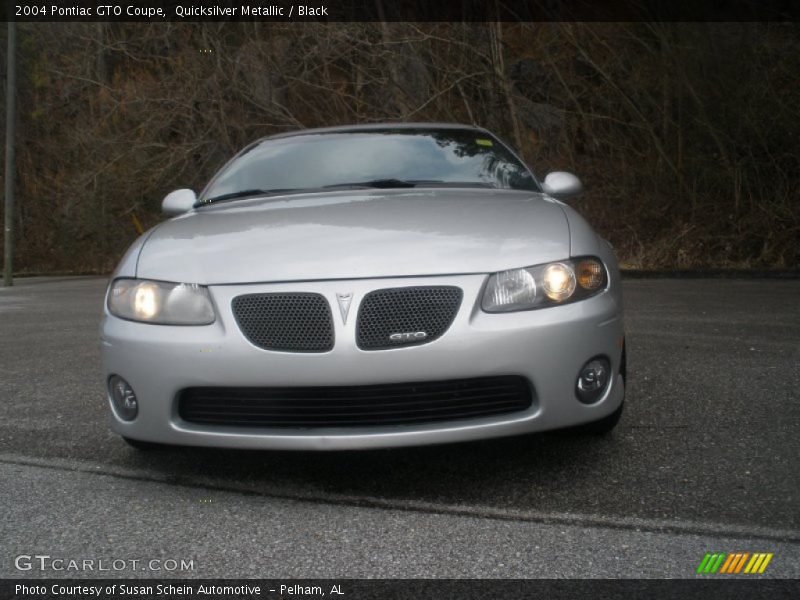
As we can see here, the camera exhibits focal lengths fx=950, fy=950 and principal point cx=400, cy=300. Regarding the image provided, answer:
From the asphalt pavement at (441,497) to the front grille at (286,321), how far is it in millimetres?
558

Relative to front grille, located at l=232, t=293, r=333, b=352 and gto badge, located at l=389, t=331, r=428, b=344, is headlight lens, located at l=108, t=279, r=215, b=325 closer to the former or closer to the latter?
front grille, located at l=232, t=293, r=333, b=352

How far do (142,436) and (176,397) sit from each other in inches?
9.7

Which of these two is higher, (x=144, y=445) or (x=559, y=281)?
(x=559, y=281)

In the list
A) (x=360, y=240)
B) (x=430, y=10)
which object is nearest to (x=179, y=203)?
(x=360, y=240)

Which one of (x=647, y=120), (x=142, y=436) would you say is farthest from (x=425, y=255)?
(x=647, y=120)

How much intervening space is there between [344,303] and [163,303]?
698mm

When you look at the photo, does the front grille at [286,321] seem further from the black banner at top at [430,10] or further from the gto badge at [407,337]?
the black banner at top at [430,10]

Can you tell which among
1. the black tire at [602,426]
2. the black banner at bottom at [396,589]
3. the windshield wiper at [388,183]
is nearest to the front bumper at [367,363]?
the black tire at [602,426]

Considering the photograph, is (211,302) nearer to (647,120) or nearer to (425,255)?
(425,255)

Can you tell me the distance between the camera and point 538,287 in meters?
3.35

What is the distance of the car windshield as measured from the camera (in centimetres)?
472

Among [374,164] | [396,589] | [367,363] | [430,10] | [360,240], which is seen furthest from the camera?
[430,10]

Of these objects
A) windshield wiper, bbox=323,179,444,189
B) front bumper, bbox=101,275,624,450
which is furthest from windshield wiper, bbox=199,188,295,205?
front bumper, bbox=101,275,624,450

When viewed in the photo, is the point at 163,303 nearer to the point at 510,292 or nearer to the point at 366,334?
the point at 366,334
